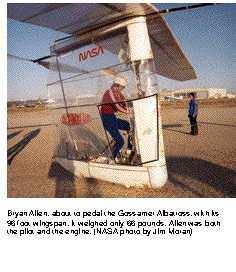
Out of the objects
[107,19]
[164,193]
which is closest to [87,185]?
[164,193]

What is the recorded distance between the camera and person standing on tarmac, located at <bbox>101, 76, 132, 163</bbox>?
3502 mm

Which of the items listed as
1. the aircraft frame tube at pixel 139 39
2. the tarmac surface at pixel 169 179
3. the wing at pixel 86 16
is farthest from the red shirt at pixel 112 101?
the tarmac surface at pixel 169 179

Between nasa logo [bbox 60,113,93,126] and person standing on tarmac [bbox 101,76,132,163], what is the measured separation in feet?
1.39

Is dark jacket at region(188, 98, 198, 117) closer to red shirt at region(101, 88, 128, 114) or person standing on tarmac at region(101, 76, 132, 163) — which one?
person standing on tarmac at region(101, 76, 132, 163)

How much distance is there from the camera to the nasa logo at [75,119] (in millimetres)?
4092

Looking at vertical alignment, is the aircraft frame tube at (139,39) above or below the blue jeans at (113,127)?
above

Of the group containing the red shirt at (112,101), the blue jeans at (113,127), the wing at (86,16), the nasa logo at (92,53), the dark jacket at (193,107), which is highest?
the wing at (86,16)

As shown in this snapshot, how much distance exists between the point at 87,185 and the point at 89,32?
121 inches

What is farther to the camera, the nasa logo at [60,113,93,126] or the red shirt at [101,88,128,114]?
the nasa logo at [60,113,93,126]

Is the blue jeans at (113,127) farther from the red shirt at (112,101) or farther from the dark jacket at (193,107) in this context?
the dark jacket at (193,107)

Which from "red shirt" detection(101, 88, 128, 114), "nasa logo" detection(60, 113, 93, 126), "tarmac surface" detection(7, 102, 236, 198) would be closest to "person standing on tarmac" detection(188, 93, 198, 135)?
"tarmac surface" detection(7, 102, 236, 198)

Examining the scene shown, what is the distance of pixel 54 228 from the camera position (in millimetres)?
2680

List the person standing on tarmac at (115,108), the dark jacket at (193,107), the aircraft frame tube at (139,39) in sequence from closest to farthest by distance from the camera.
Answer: the aircraft frame tube at (139,39), the person standing on tarmac at (115,108), the dark jacket at (193,107)

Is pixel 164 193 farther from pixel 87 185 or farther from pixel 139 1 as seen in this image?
pixel 139 1
